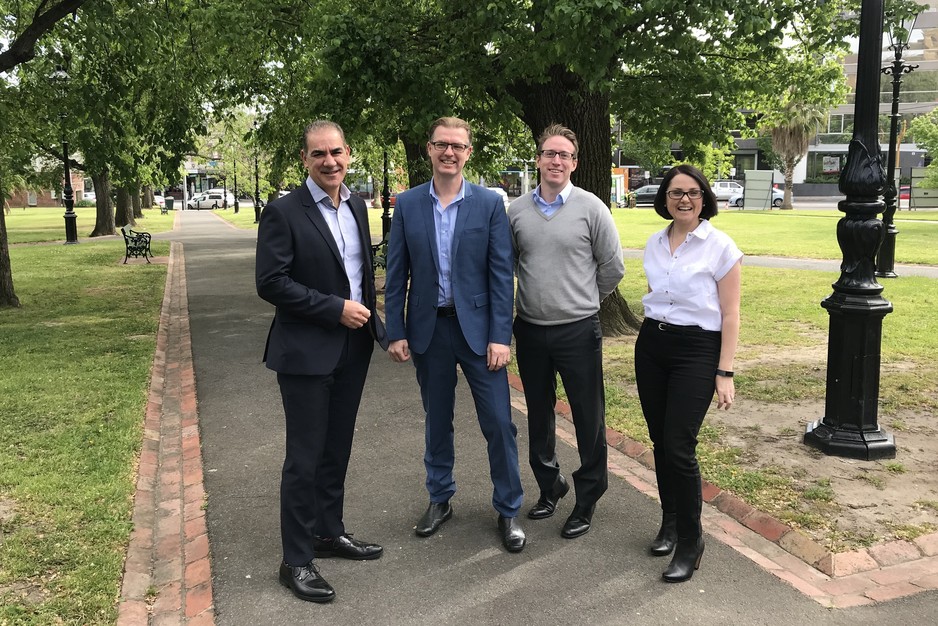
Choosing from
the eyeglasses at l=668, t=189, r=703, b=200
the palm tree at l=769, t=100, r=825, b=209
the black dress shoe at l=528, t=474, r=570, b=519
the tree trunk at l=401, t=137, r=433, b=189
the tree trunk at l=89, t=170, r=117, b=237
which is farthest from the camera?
the palm tree at l=769, t=100, r=825, b=209

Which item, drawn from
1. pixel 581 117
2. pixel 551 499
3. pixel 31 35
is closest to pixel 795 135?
pixel 581 117

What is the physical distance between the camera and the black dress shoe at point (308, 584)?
3451mm

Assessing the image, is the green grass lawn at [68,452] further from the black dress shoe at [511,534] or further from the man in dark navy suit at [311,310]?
the black dress shoe at [511,534]

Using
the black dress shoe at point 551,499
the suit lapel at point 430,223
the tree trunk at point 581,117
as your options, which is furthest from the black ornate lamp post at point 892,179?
the suit lapel at point 430,223

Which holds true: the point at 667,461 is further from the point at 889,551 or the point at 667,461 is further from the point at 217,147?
the point at 217,147

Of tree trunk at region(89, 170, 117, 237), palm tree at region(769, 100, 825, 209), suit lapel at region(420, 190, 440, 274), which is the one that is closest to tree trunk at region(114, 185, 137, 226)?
tree trunk at region(89, 170, 117, 237)

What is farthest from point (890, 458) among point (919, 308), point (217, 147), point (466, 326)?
point (217, 147)

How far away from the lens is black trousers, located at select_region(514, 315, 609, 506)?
3.93m

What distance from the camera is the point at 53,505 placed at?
4.46m

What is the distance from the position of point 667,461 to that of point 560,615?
Answer: 874mm

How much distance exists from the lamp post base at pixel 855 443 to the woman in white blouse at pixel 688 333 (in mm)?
2024

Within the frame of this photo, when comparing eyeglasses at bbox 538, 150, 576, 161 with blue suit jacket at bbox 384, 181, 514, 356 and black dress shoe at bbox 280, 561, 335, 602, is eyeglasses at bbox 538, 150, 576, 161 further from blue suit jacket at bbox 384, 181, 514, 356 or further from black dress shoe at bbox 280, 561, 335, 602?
black dress shoe at bbox 280, 561, 335, 602

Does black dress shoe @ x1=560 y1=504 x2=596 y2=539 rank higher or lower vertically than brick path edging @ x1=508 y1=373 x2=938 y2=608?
higher

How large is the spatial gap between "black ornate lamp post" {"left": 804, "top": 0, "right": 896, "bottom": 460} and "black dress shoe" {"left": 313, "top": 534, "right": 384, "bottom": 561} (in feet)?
10.5
